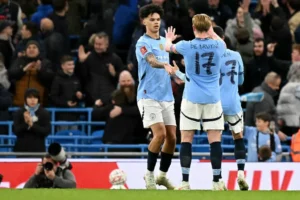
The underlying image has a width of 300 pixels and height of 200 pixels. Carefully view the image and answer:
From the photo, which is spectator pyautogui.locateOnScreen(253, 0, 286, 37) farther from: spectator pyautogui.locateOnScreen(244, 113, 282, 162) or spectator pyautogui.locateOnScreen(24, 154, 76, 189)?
spectator pyautogui.locateOnScreen(24, 154, 76, 189)

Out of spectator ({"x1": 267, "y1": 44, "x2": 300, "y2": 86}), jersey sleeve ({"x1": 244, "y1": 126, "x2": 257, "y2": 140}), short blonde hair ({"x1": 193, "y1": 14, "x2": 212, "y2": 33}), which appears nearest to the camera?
short blonde hair ({"x1": 193, "y1": 14, "x2": 212, "y2": 33})

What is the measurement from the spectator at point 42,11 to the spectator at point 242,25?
3609 mm

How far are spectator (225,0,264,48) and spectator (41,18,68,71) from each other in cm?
300

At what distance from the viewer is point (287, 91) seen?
859 inches

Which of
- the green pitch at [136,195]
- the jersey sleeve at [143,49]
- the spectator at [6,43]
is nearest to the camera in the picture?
the green pitch at [136,195]

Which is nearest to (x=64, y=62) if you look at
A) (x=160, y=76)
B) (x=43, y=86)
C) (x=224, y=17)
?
(x=43, y=86)

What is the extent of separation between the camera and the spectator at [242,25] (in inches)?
916

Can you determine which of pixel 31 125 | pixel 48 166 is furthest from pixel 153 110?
pixel 31 125

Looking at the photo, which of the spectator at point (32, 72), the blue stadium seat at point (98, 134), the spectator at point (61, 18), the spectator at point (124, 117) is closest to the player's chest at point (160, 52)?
the spectator at point (124, 117)

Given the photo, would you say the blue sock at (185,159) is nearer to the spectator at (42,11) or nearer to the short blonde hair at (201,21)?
the short blonde hair at (201,21)

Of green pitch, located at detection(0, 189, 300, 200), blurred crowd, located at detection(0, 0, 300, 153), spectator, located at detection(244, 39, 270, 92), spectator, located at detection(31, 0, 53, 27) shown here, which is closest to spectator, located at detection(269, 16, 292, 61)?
blurred crowd, located at detection(0, 0, 300, 153)

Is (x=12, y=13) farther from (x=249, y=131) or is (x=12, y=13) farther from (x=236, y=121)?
(x=236, y=121)

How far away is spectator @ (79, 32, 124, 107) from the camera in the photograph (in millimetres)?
22719

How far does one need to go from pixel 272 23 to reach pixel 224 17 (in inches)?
40.6
